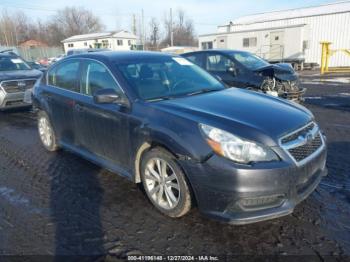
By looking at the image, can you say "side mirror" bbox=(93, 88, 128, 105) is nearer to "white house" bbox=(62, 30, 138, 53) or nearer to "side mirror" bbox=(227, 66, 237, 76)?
"side mirror" bbox=(227, 66, 237, 76)

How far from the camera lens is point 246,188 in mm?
2773

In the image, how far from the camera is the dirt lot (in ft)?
9.48

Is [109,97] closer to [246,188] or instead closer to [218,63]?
[246,188]

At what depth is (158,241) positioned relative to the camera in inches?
119

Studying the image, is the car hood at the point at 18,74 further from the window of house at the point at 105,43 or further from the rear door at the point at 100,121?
the window of house at the point at 105,43

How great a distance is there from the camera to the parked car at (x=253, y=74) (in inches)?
306

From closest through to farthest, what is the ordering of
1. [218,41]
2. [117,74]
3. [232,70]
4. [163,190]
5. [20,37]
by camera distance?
[163,190]
[117,74]
[232,70]
[218,41]
[20,37]

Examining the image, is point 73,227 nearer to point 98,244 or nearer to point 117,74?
point 98,244

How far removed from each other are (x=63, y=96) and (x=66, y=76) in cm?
35

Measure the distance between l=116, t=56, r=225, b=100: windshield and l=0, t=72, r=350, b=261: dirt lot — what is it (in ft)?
4.19

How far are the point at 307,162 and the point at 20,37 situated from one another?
9780 centimetres

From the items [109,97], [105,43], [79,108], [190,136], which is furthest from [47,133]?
[105,43]

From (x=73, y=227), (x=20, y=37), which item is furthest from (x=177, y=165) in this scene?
(x=20, y=37)

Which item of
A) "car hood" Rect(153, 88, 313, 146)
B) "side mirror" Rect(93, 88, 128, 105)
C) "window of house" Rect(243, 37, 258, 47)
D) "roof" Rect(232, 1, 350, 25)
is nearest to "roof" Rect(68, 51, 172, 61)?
"side mirror" Rect(93, 88, 128, 105)
